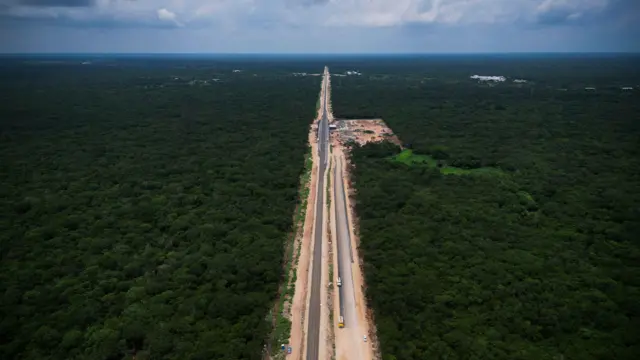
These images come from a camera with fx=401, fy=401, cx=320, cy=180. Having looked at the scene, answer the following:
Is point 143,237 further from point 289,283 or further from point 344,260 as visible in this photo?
A: point 344,260

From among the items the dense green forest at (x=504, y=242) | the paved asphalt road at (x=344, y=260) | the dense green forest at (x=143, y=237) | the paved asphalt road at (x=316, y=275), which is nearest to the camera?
the dense green forest at (x=504, y=242)

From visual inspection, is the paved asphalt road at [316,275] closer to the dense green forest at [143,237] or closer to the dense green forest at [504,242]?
the dense green forest at [143,237]

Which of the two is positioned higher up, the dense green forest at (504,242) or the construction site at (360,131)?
the construction site at (360,131)

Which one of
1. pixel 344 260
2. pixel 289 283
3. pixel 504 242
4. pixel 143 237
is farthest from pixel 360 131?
pixel 289 283

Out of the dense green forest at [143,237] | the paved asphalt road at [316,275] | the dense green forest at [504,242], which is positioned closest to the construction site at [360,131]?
the dense green forest at [504,242]

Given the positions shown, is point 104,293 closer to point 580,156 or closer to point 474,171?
point 474,171

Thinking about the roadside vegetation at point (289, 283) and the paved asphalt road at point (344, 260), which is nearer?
the roadside vegetation at point (289, 283)

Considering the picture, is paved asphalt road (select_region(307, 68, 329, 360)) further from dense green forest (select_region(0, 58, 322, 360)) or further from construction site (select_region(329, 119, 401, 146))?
construction site (select_region(329, 119, 401, 146))
